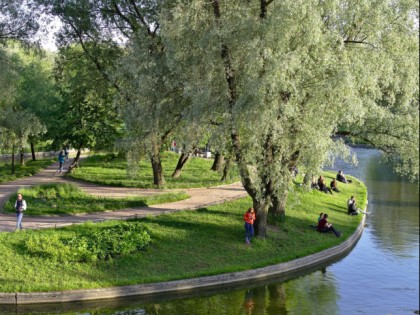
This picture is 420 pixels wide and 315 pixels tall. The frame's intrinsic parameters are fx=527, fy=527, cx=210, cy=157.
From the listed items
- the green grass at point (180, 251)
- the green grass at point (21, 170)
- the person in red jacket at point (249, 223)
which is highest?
the green grass at point (21, 170)

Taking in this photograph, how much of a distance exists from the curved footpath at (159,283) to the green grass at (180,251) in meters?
0.26

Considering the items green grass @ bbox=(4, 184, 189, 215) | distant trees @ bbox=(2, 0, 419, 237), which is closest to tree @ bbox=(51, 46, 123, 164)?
green grass @ bbox=(4, 184, 189, 215)

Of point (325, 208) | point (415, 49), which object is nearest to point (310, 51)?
point (415, 49)

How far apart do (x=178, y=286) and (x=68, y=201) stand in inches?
370

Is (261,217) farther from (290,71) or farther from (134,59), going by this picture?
(134,59)

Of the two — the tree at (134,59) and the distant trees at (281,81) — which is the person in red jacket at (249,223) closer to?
the distant trees at (281,81)

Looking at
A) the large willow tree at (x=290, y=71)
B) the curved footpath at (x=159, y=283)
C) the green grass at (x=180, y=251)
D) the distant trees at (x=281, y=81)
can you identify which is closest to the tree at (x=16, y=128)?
the curved footpath at (x=159, y=283)

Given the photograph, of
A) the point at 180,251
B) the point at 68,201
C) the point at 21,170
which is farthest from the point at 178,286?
the point at 21,170

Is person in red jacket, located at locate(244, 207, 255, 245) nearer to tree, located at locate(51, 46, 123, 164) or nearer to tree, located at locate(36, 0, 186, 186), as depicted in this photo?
tree, located at locate(36, 0, 186, 186)

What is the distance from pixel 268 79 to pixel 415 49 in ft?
25.0

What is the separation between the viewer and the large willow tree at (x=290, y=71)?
1881cm

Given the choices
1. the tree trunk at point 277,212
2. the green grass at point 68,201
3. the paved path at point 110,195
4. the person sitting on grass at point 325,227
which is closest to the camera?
the paved path at point 110,195

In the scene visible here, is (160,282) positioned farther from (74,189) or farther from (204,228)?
(74,189)

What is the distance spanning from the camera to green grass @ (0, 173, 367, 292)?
17.5 metres
